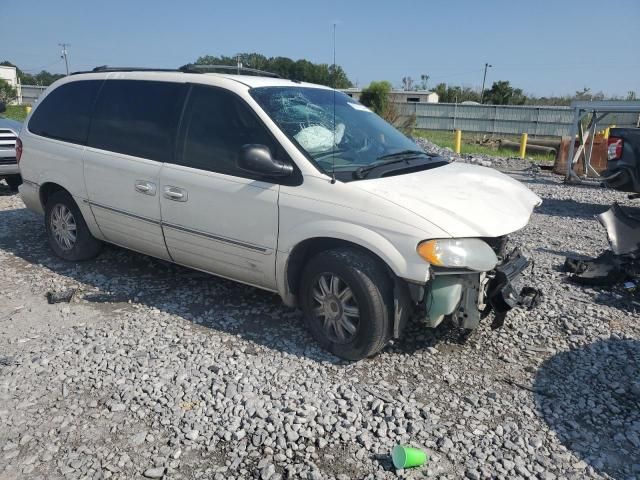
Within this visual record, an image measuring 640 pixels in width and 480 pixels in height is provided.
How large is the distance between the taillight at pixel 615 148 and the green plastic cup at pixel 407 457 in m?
5.65

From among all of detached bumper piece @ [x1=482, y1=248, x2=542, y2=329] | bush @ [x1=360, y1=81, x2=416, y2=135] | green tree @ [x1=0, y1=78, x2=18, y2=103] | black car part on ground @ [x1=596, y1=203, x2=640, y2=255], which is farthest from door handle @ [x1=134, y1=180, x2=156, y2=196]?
green tree @ [x1=0, y1=78, x2=18, y2=103]

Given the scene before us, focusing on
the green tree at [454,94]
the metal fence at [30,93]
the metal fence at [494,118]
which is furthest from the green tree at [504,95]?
the metal fence at [30,93]

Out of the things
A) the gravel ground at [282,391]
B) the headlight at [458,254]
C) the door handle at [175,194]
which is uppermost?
the door handle at [175,194]

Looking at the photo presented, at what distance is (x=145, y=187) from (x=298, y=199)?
1562 millimetres

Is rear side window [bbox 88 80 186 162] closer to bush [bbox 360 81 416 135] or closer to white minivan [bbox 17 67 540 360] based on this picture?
white minivan [bbox 17 67 540 360]

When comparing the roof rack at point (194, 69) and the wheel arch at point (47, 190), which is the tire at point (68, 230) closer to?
the wheel arch at point (47, 190)

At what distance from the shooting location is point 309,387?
343 centimetres

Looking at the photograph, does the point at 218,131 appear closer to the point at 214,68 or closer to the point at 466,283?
the point at 214,68

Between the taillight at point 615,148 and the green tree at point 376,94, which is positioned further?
the green tree at point 376,94

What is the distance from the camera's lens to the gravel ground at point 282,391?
9.15ft

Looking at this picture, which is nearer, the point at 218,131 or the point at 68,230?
the point at 218,131

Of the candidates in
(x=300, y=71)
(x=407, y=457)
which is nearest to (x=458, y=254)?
(x=407, y=457)

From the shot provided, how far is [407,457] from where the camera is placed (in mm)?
2697

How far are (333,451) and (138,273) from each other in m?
3.33
